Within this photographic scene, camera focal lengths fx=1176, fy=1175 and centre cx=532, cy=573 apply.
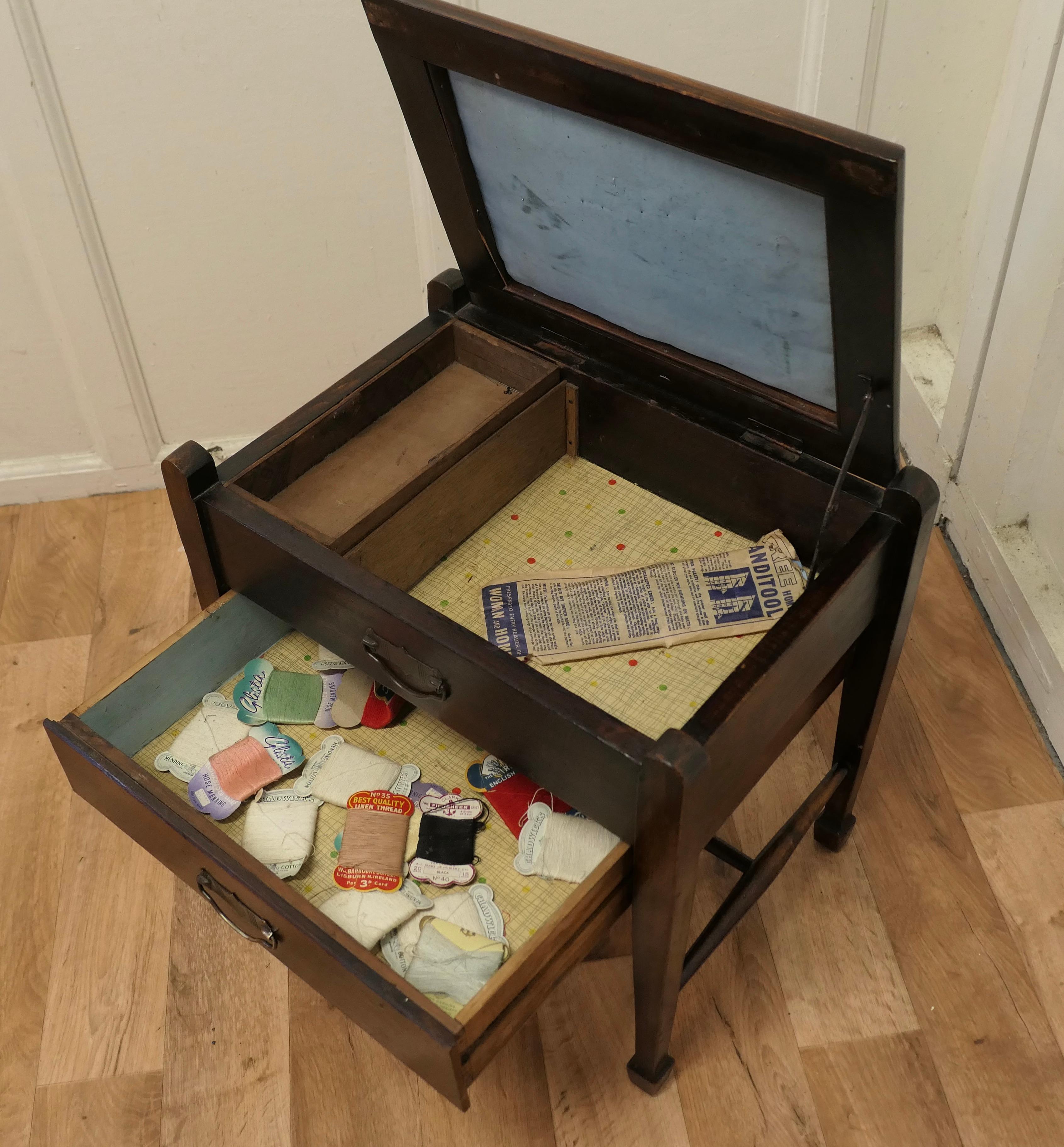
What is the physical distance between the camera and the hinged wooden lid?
0.88 metres

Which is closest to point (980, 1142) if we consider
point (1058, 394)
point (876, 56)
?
point (1058, 394)

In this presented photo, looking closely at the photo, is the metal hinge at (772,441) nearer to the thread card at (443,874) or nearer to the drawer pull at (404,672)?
the drawer pull at (404,672)

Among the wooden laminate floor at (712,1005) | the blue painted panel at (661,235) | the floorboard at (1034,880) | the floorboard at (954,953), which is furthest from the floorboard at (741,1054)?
the blue painted panel at (661,235)

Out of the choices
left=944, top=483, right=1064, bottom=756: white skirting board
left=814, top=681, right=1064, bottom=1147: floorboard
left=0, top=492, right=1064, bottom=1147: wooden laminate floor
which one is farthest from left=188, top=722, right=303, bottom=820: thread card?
left=944, top=483, right=1064, bottom=756: white skirting board

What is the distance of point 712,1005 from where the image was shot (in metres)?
1.47

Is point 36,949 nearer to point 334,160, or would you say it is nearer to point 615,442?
point 615,442

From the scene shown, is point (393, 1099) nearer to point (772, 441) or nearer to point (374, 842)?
point (374, 842)

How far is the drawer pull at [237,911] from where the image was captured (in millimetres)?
1073

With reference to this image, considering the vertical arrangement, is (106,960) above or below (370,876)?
below

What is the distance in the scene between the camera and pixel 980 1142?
134 cm

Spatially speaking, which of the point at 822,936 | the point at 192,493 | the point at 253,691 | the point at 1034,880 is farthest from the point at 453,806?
the point at 1034,880

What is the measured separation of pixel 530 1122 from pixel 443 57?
1150 millimetres

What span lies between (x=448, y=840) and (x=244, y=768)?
22 cm

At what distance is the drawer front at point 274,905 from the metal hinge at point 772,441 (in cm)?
62
